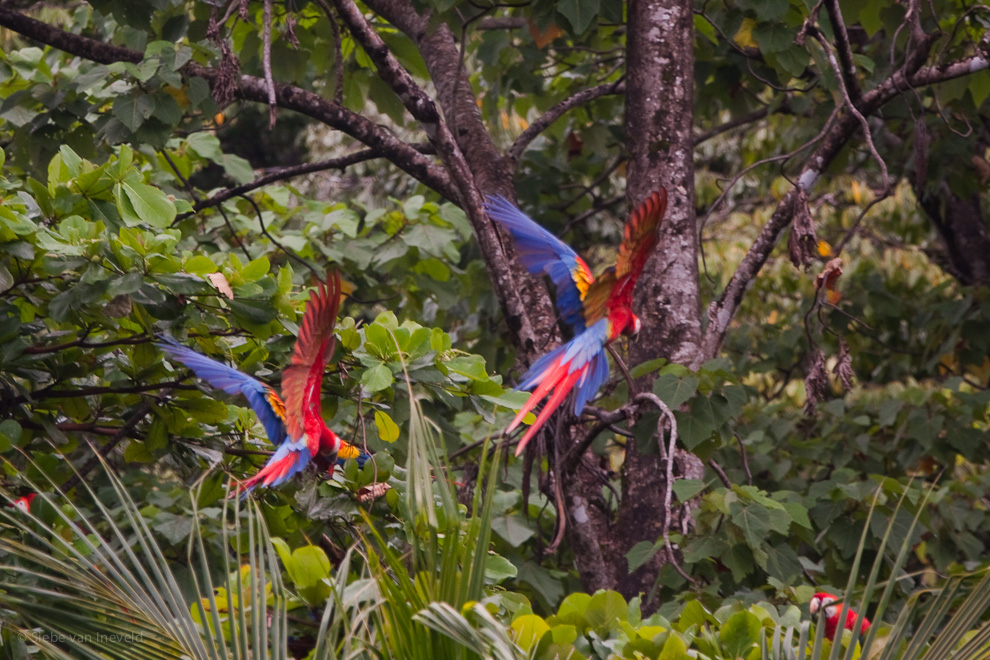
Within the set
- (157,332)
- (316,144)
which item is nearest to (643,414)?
(157,332)

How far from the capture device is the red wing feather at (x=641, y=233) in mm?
1577

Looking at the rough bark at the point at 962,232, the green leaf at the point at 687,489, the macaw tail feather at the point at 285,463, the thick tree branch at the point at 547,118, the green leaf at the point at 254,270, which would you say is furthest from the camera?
the rough bark at the point at 962,232

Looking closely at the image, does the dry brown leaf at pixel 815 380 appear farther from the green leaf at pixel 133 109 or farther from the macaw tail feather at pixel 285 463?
the green leaf at pixel 133 109

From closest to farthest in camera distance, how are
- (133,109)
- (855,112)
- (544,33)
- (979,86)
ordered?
(855,112) → (133,109) → (544,33) → (979,86)

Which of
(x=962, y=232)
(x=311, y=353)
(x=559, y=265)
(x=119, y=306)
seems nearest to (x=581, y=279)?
(x=559, y=265)

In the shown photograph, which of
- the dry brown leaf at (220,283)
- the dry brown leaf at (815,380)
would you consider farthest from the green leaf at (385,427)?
the dry brown leaf at (815,380)

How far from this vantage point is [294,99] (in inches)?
112

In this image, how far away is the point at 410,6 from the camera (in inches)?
122

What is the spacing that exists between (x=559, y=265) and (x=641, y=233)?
0.30 m

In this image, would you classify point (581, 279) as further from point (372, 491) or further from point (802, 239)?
point (802, 239)

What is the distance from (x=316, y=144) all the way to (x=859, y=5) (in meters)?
5.87

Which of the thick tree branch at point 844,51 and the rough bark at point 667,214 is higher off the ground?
the thick tree branch at point 844,51

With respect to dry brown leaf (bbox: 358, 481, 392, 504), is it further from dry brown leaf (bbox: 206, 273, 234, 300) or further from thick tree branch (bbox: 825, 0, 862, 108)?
thick tree branch (bbox: 825, 0, 862, 108)

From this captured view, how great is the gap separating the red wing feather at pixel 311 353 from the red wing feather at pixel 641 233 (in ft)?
1.66
